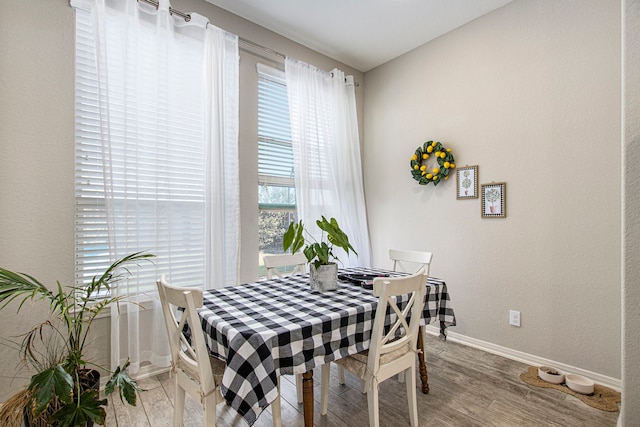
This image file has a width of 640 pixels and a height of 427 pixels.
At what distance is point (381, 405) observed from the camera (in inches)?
79.0

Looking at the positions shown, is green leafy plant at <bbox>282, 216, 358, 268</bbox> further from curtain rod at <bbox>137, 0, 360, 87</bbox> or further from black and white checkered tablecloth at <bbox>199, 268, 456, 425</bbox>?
curtain rod at <bbox>137, 0, 360, 87</bbox>

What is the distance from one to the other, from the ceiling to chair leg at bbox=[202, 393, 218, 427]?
2.86 meters

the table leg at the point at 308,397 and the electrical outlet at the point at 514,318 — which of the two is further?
the electrical outlet at the point at 514,318

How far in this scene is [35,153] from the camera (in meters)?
2.02

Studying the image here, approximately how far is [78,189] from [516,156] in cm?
326

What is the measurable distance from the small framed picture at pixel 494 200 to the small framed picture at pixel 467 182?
2.8 inches

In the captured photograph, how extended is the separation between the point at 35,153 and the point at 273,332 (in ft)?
6.32

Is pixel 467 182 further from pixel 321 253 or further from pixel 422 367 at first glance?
pixel 321 253

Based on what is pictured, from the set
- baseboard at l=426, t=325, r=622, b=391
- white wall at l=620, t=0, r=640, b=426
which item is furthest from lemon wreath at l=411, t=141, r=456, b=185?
white wall at l=620, t=0, r=640, b=426

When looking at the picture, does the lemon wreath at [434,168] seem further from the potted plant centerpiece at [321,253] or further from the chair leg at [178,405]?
the chair leg at [178,405]

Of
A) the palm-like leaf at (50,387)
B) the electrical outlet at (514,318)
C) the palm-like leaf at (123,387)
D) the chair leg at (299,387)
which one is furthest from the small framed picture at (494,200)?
the palm-like leaf at (50,387)

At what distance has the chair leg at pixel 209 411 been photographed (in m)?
1.37

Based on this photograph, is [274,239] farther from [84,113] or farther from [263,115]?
[84,113]

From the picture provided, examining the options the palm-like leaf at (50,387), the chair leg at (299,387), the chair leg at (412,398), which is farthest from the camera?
the chair leg at (299,387)
